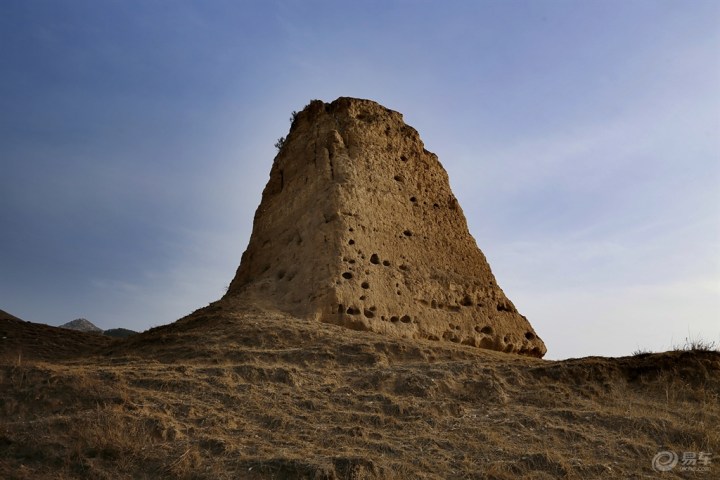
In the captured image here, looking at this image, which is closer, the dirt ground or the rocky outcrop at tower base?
the dirt ground

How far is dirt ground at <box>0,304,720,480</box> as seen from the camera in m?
6.67

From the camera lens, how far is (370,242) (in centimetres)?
1295

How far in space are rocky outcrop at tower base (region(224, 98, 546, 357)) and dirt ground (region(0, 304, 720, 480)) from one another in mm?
1007

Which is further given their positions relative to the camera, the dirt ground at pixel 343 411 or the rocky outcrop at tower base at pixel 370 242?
the rocky outcrop at tower base at pixel 370 242

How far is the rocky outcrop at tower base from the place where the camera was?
12.2 m

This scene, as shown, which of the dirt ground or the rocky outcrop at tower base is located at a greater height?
the rocky outcrop at tower base

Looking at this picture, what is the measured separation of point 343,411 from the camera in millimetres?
8172

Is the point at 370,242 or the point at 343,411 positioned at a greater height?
the point at 370,242

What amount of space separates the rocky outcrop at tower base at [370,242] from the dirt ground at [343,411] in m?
1.01

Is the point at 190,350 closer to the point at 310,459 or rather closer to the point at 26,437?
the point at 26,437

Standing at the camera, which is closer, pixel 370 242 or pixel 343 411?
pixel 343 411

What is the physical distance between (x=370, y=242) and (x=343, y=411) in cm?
522

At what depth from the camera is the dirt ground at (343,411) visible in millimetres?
6668

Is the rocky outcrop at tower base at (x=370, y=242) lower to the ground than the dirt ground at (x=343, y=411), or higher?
higher
